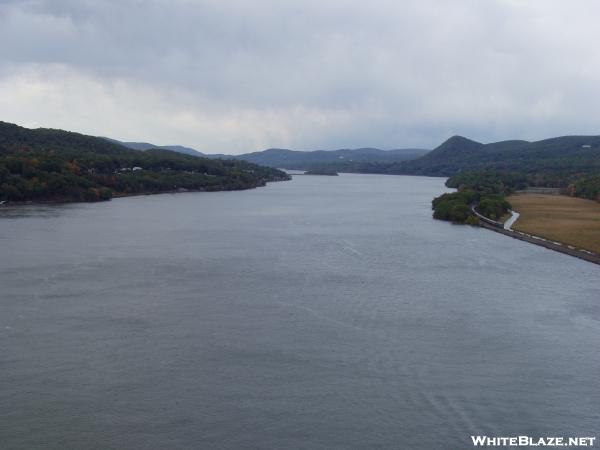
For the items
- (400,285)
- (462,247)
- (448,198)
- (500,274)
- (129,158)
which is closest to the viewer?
(400,285)

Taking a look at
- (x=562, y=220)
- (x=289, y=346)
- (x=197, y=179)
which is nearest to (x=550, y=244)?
(x=562, y=220)

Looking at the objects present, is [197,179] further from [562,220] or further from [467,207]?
[562,220]

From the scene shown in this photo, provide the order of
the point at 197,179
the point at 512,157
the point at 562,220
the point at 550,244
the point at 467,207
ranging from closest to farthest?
the point at 550,244
the point at 562,220
the point at 467,207
the point at 197,179
the point at 512,157

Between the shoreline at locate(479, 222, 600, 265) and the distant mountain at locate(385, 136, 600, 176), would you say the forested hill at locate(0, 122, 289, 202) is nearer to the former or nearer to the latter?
the shoreline at locate(479, 222, 600, 265)

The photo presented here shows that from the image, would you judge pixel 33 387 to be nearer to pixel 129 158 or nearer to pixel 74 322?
pixel 74 322

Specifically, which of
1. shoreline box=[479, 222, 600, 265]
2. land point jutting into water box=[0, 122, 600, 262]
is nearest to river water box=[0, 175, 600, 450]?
shoreline box=[479, 222, 600, 265]

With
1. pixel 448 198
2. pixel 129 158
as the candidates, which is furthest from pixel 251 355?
pixel 129 158
